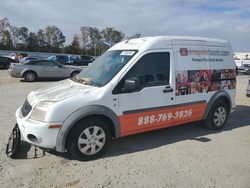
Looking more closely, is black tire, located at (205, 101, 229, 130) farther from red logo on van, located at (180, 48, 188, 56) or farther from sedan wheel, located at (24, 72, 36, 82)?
Answer: sedan wheel, located at (24, 72, 36, 82)

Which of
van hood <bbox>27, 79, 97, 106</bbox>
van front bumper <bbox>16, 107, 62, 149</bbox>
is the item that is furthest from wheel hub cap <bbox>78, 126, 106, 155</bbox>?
van hood <bbox>27, 79, 97, 106</bbox>

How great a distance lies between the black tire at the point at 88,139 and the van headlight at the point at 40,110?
52 cm

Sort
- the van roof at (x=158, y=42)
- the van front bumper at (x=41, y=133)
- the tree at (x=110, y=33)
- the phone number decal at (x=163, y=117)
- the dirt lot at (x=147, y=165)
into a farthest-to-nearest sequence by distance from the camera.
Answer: the tree at (x=110, y=33), the van roof at (x=158, y=42), the phone number decal at (x=163, y=117), the van front bumper at (x=41, y=133), the dirt lot at (x=147, y=165)

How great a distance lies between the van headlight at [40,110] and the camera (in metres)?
4.85

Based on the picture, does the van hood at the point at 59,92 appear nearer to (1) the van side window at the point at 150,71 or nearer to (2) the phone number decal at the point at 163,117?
(1) the van side window at the point at 150,71

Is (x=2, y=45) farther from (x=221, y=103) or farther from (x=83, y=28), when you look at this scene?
(x=221, y=103)

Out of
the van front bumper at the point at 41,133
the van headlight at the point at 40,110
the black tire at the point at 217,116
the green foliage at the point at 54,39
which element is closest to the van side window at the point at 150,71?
the van headlight at the point at 40,110

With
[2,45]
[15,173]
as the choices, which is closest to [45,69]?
[15,173]

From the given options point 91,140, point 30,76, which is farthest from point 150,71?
point 30,76

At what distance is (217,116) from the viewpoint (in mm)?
7293

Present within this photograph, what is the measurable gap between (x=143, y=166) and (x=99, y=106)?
3.91ft

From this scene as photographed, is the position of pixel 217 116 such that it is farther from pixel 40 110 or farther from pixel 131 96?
pixel 40 110

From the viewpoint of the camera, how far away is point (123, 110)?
214 inches

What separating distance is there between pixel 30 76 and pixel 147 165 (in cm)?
1530
